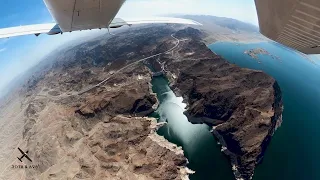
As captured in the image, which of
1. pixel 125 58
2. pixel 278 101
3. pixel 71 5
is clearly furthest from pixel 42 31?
pixel 125 58

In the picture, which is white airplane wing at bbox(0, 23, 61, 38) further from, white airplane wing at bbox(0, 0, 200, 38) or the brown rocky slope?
the brown rocky slope

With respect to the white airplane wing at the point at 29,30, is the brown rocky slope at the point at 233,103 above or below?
below

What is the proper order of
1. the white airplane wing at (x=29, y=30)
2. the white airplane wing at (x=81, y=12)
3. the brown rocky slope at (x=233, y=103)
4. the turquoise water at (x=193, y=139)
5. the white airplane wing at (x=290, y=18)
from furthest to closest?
the brown rocky slope at (x=233, y=103), the turquoise water at (x=193, y=139), the white airplane wing at (x=29, y=30), the white airplane wing at (x=81, y=12), the white airplane wing at (x=290, y=18)

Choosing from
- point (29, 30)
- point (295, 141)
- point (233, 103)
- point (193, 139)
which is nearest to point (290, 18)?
point (29, 30)

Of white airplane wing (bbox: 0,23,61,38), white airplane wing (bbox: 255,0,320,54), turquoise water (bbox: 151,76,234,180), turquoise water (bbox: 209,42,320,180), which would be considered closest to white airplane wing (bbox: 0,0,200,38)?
white airplane wing (bbox: 0,23,61,38)

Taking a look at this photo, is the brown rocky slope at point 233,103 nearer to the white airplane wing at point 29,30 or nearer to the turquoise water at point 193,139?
the turquoise water at point 193,139

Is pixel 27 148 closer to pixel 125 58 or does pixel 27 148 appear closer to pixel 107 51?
pixel 125 58

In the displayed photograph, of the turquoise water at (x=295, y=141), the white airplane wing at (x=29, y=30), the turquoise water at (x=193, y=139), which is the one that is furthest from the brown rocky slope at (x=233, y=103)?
the white airplane wing at (x=29, y=30)
